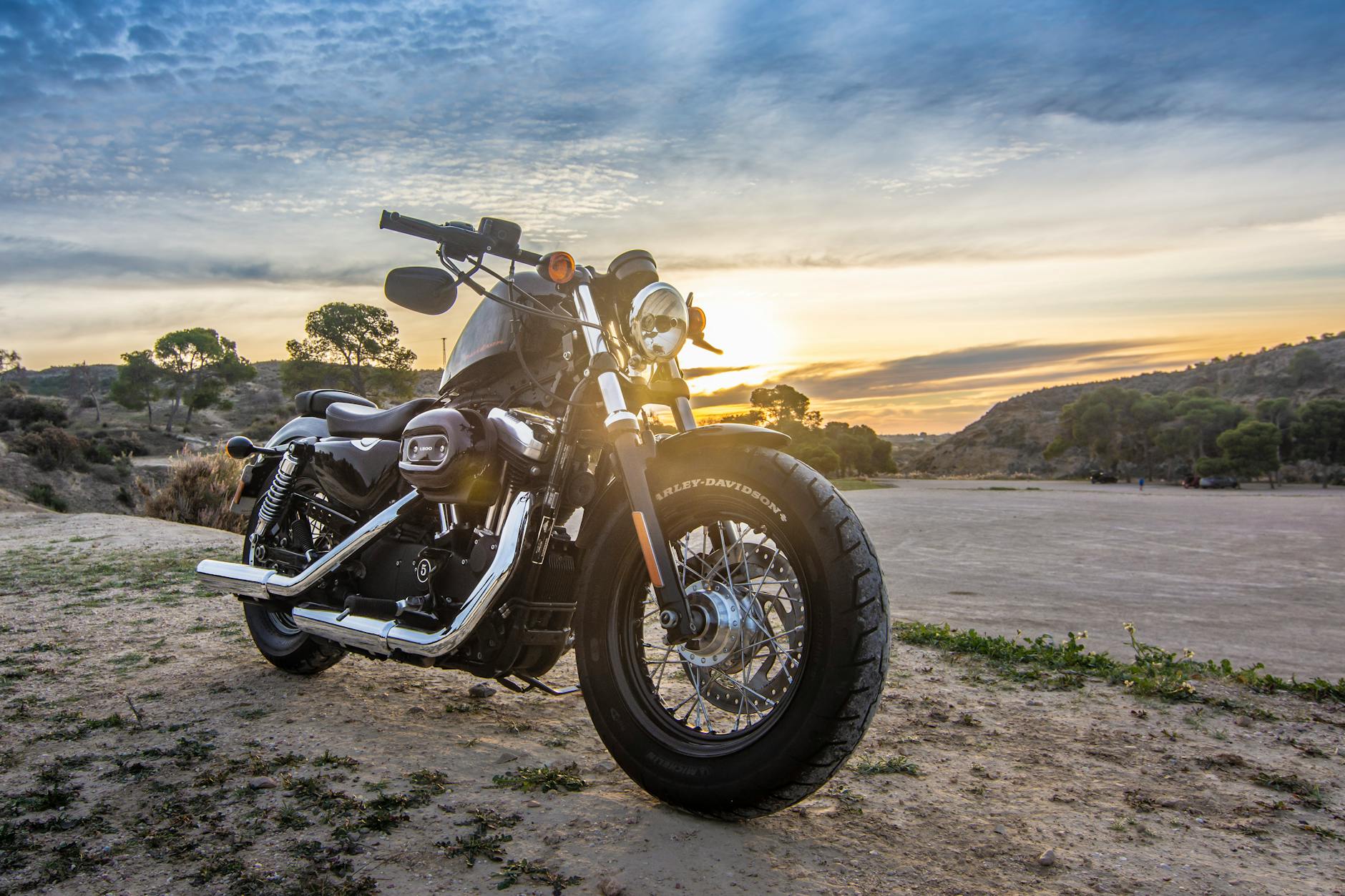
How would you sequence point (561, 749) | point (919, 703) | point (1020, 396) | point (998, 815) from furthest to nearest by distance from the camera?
point (1020, 396), point (919, 703), point (561, 749), point (998, 815)

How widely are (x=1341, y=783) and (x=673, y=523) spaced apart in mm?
2593

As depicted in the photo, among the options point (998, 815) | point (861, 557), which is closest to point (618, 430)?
point (861, 557)

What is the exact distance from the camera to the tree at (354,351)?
55.2 m

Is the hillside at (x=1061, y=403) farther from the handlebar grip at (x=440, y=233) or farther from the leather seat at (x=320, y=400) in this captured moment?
the handlebar grip at (x=440, y=233)

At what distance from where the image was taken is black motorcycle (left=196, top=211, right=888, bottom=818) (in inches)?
101

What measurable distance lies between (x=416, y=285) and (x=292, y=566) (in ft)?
6.82

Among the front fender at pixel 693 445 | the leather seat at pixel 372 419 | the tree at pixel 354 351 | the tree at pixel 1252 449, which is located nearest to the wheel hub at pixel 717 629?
the front fender at pixel 693 445

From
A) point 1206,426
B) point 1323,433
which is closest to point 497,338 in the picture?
point 1323,433

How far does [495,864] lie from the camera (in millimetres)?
2375

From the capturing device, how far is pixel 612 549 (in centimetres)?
297

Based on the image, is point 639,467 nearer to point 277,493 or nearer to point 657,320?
point 657,320

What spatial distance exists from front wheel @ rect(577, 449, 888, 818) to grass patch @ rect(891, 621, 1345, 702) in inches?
94.3

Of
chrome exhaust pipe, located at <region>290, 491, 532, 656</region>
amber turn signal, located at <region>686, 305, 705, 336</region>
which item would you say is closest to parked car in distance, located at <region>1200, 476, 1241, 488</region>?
amber turn signal, located at <region>686, 305, 705, 336</region>

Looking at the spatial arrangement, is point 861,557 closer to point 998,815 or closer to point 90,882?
point 998,815
